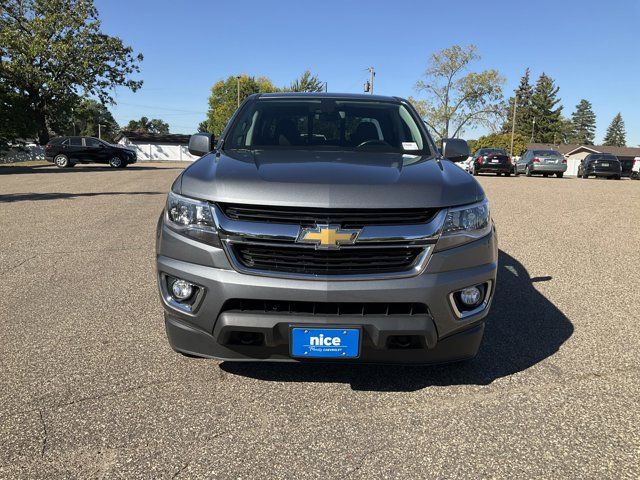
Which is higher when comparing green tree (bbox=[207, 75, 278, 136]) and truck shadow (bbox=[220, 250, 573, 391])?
green tree (bbox=[207, 75, 278, 136])

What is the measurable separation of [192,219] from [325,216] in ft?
2.34

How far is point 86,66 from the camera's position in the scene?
3375 cm

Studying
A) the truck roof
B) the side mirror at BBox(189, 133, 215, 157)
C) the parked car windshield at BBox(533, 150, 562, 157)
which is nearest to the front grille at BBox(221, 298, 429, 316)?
the side mirror at BBox(189, 133, 215, 157)

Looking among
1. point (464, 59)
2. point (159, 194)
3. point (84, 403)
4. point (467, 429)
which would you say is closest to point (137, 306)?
point (84, 403)

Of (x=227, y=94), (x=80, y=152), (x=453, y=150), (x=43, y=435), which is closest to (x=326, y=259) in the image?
(x=43, y=435)

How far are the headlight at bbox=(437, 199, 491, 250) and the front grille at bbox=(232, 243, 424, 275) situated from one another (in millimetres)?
165

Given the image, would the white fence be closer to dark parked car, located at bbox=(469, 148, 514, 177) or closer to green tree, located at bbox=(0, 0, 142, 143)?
green tree, located at bbox=(0, 0, 142, 143)

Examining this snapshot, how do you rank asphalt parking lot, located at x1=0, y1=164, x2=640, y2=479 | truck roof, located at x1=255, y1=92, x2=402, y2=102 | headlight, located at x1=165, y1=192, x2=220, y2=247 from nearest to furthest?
asphalt parking lot, located at x1=0, y1=164, x2=640, y2=479 < headlight, located at x1=165, y1=192, x2=220, y2=247 < truck roof, located at x1=255, y1=92, x2=402, y2=102

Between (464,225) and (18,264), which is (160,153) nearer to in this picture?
(18,264)

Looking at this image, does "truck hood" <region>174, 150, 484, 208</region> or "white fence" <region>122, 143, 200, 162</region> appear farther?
"white fence" <region>122, 143, 200, 162</region>

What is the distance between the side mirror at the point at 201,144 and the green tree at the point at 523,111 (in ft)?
327

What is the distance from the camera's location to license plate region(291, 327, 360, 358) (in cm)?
256

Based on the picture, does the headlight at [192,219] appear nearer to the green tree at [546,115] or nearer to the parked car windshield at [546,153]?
the parked car windshield at [546,153]

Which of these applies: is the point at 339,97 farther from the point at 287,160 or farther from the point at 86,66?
the point at 86,66
